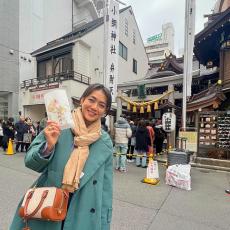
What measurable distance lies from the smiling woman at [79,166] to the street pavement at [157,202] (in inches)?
86.2

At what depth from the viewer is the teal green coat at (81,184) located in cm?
158

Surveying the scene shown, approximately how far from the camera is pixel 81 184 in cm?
161

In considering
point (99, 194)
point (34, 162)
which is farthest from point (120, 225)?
point (34, 162)

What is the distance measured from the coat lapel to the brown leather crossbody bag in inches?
6.8

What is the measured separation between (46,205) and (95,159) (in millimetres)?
460

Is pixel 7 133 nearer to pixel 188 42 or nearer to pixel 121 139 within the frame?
pixel 121 139

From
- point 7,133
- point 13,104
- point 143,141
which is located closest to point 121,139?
point 143,141

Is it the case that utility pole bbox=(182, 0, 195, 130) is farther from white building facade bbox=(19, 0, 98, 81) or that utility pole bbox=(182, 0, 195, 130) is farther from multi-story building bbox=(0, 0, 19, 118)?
white building facade bbox=(19, 0, 98, 81)

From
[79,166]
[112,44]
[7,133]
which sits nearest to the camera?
[79,166]

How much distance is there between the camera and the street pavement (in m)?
3.80

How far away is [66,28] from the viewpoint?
77.8 feet

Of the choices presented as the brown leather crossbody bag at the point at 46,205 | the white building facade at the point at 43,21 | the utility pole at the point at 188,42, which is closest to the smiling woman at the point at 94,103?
the brown leather crossbody bag at the point at 46,205

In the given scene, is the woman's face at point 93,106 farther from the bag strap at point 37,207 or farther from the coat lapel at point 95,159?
the bag strap at point 37,207

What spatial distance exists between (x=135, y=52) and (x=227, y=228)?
893 inches
